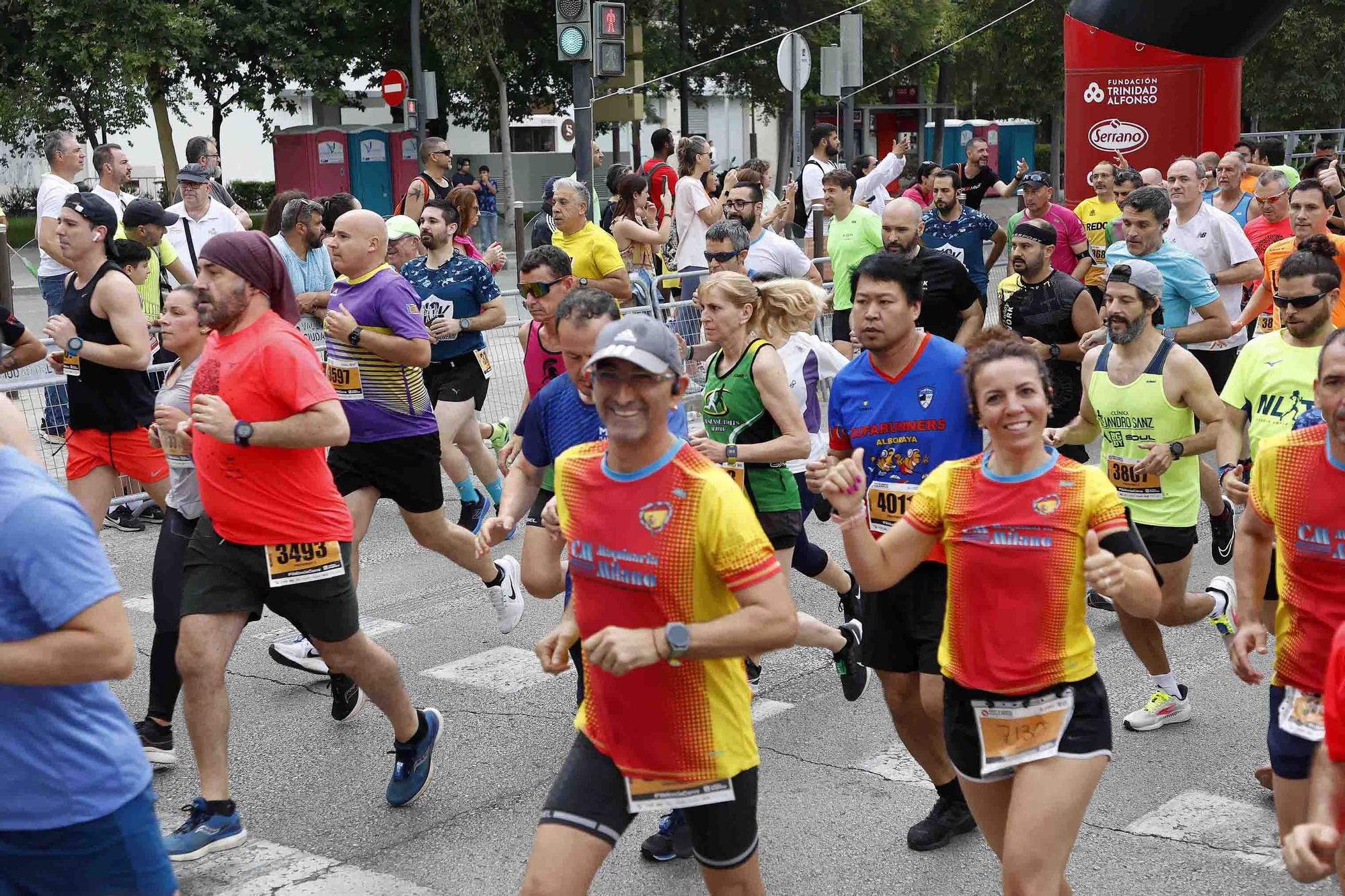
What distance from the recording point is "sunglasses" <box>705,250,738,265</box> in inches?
339

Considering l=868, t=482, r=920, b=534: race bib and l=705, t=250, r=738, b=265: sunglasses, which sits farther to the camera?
l=705, t=250, r=738, b=265: sunglasses

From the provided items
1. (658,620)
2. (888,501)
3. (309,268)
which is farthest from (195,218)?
(658,620)

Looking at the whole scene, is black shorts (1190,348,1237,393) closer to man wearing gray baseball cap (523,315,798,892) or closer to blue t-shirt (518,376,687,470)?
blue t-shirt (518,376,687,470)

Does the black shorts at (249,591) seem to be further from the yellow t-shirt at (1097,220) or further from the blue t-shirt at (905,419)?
the yellow t-shirt at (1097,220)

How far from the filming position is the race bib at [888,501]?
507 cm

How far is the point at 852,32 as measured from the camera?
782 inches

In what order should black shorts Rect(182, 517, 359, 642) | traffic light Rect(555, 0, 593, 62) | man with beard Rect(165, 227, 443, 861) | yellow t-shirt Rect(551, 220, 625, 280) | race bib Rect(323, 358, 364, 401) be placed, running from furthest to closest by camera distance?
traffic light Rect(555, 0, 593, 62) < yellow t-shirt Rect(551, 220, 625, 280) < race bib Rect(323, 358, 364, 401) < black shorts Rect(182, 517, 359, 642) < man with beard Rect(165, 227, 443, 861)

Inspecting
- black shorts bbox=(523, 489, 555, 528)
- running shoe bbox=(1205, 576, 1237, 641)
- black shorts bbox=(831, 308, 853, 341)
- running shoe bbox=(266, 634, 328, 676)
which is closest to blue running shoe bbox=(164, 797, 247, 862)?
black shorts bbox=(523, 489, 555, 528)

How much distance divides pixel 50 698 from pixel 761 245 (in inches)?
327

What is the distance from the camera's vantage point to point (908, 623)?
4.91 metres

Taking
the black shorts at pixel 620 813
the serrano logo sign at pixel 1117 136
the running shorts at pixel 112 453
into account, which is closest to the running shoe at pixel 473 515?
the running shorts at pixel 112 453

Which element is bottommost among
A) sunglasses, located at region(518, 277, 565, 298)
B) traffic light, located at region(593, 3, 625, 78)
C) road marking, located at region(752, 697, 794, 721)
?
road marking, located at region(752, 697, 794, 721)

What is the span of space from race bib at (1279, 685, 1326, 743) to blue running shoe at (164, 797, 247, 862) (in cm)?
322

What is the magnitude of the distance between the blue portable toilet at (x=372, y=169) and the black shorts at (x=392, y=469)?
2505 centimetres
